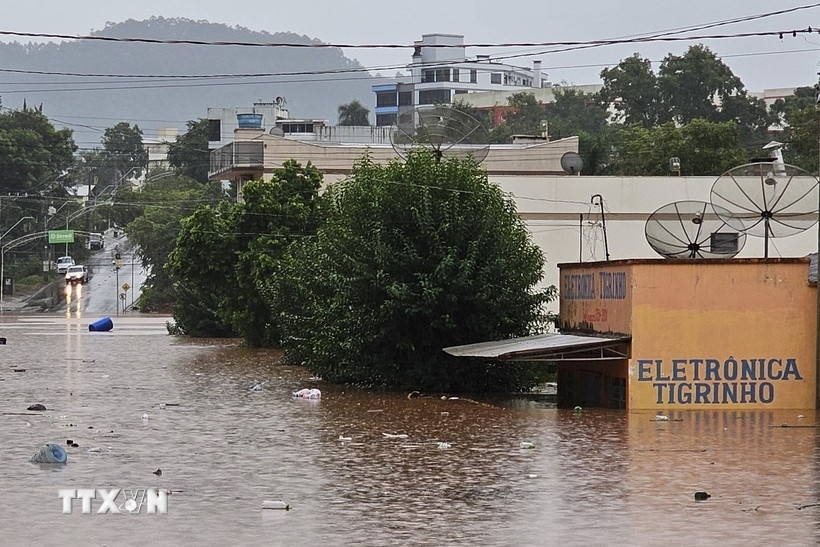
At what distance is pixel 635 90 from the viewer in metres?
103

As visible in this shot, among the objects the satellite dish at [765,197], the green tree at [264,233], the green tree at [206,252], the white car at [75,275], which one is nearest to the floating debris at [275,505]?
the satellite dish at [765,197]

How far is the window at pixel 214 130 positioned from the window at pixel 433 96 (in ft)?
148

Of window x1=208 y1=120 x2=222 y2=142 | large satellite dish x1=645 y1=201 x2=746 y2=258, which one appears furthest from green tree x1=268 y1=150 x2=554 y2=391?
window x1=208 y1=120 x2=222 y2=142

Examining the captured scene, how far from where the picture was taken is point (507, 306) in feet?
91.3

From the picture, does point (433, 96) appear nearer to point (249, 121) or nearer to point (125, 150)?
point (125, 150)

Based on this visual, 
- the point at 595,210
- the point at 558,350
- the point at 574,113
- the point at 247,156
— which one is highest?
the point at 574,113

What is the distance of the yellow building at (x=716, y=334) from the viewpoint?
24094 mm

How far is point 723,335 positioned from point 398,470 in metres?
9.86

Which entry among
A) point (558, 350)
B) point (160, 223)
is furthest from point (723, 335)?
point (160, 223)

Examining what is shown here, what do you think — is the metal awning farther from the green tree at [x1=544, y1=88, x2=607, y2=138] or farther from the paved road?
the green tree at [x1=544, y1=88, x2=607, y2=138]

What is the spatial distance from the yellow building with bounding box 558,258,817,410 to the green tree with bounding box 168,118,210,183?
99786 mm

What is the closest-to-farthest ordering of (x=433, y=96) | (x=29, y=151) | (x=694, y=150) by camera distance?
(x=694, y=150) → (x=29, y=151) → (x=433, y=96)

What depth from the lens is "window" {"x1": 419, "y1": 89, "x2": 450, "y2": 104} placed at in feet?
524

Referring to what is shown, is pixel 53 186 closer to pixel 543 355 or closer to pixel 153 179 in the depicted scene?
pixel 153 179
